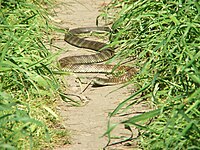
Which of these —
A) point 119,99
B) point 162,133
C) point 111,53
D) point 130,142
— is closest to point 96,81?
point 119,99

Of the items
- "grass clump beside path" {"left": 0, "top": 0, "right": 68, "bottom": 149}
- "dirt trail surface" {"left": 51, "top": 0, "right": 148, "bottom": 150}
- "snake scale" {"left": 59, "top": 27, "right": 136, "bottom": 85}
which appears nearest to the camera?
"grass clump beside path" {"left": 0, "top": 0, "right": 68, "bottom": 149}

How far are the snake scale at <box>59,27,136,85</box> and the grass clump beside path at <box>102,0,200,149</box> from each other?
1.42 feet

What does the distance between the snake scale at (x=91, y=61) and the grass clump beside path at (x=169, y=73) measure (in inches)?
17.0

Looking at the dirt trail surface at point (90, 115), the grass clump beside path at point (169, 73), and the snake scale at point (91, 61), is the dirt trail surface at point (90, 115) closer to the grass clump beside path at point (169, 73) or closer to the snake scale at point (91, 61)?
the snake scale at point (91, 61)

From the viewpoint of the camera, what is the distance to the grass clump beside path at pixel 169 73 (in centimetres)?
565

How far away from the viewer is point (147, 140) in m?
6.30

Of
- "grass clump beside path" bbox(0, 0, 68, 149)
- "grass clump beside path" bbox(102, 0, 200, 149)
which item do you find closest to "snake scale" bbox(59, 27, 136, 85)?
"grass clump beside path" bbox(102, 0, 200, 149)

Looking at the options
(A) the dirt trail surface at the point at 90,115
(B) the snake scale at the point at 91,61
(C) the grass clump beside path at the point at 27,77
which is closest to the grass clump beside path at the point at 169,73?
(A) the dirt trail surface at the point at 90,115

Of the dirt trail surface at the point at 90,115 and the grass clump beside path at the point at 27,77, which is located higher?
the grass clump beside path at the point at 27,77

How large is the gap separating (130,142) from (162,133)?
2.74 feet

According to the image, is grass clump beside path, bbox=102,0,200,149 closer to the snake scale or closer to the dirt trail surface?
the dirt trail surface

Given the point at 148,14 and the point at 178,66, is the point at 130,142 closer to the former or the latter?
the point at 178,66

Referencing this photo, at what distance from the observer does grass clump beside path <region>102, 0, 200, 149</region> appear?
5652mm

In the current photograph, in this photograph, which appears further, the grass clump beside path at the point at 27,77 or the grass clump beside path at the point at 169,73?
the grass clump beside path at the point at 27,77
